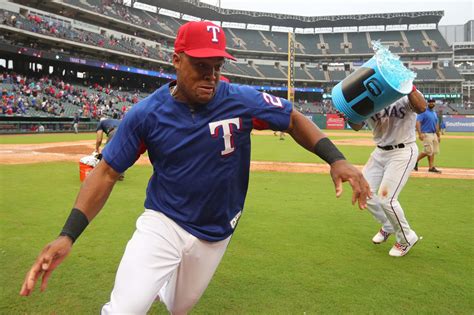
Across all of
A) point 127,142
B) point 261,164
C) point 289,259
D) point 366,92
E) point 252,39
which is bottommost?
point 261,164

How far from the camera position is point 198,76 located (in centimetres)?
231

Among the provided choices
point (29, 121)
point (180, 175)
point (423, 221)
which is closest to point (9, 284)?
point (180, 175)

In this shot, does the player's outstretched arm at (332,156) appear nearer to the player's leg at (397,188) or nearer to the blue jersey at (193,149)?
the blue jersey at (193,149)

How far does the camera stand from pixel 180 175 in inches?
92.9

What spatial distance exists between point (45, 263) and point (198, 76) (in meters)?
1.27

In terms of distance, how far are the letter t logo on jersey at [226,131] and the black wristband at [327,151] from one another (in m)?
0.51

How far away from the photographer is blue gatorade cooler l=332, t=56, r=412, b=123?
339cm

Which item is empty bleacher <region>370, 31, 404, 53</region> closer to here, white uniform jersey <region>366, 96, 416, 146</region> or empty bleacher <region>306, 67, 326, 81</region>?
empty bleacher <region>306, 67, 326, 81</region>

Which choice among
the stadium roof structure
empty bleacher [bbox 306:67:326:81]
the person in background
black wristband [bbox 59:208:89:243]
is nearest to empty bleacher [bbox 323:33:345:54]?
the stadium roof structure

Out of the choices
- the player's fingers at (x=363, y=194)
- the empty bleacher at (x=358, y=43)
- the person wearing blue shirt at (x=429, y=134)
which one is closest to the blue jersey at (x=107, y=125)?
the person wearing blue shirt at (x=429, y=134)

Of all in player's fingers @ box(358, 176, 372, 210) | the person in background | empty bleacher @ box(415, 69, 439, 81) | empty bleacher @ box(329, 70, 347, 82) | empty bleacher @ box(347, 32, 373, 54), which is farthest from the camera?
empty bleacher @ box(347, 32, 373, 54)

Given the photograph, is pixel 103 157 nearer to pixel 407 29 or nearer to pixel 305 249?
pixel 305 249

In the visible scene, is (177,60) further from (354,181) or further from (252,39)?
(252,39)

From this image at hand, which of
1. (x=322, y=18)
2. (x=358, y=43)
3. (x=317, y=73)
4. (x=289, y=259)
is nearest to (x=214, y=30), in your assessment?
(x=289, y=259)
